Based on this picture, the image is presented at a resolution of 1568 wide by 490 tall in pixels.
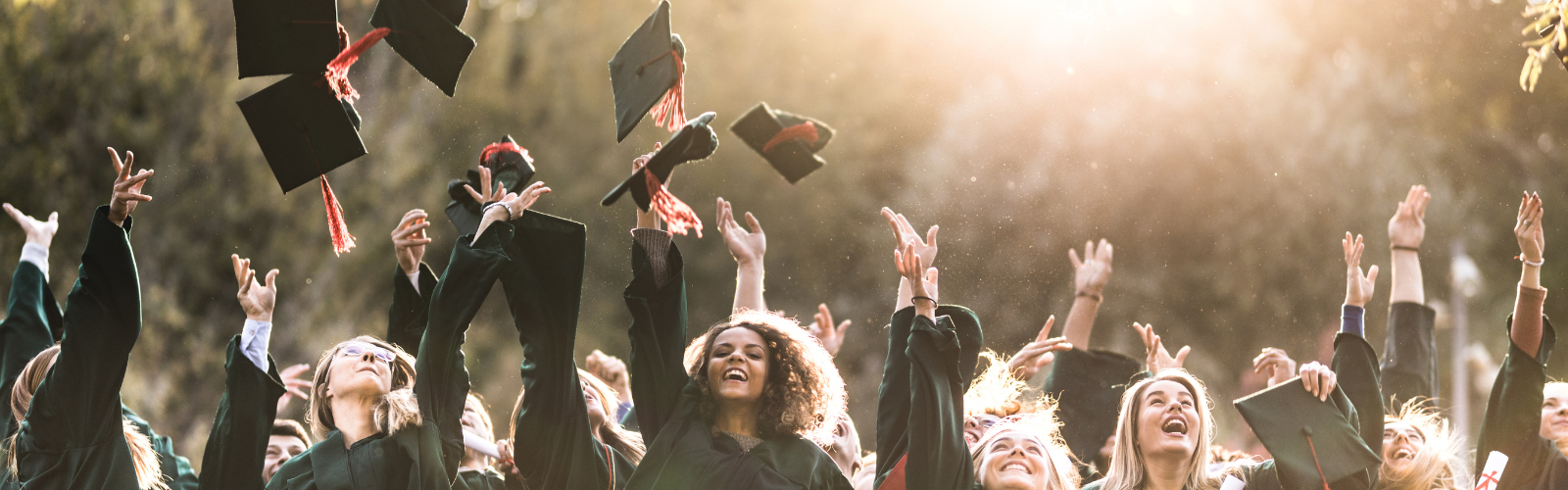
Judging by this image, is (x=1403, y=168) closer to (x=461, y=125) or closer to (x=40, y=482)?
(x=461, y=125)

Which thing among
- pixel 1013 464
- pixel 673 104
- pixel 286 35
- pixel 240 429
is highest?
pixel 286 35

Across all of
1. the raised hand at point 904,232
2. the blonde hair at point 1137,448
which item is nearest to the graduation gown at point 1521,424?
the blonde hair at point 1137,448

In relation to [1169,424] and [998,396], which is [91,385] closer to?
[998,396]

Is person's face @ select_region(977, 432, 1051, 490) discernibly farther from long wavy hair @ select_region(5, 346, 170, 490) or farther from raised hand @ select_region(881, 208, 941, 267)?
long wavy hair @ select_region(5, 346, 170, 490)

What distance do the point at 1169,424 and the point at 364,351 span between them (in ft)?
8.23

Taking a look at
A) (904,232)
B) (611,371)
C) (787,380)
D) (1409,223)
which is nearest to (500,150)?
(787,380)

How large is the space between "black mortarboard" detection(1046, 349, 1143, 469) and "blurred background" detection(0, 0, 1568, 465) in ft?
20.0

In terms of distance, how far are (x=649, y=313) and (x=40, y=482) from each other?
197 centimetres

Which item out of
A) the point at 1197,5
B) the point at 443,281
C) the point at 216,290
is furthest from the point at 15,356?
the point at 1197,5

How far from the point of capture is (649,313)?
3.31m

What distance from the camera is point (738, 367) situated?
3467 mm

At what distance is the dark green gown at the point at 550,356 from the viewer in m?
3.24

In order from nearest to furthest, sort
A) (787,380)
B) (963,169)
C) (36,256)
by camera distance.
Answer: (787,380), (36,256), (963,169)

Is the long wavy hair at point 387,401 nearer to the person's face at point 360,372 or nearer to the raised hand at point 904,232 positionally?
the person's face at point 360,372
